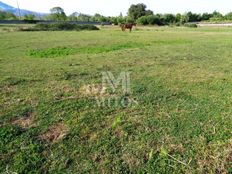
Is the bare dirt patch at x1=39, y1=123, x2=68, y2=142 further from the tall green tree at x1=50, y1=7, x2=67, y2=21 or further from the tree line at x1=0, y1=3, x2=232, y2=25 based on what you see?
the tall green tree at x1=50, y1=7, x2=67, y2=21

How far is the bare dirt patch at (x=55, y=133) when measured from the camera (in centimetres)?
322

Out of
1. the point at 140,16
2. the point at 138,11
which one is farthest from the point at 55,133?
the point at 138,11

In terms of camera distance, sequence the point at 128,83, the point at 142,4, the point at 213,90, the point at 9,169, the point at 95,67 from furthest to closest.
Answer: the point at 142,4, the point at 95,67, the point at 128,83, the point at 213,90, the point at 9,169

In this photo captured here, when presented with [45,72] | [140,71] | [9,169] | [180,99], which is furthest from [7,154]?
[140,71]

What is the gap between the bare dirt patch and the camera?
322cm

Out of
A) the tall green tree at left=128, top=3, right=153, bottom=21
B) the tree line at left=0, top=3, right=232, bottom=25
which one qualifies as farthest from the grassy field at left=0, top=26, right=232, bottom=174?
the tall green tree at left=128, top=3, right=153, bottom=21

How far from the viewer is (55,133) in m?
3.33

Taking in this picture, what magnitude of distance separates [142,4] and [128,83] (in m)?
82.4

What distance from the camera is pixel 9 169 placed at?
Result: 8.81 ft

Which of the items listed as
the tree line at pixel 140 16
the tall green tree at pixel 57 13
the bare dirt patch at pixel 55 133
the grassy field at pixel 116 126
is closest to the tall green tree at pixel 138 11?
the tree line at pixel 140 16

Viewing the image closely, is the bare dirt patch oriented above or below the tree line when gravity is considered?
above

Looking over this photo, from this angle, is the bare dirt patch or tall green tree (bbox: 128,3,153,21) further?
tall green tree (bbox: 128,3,153,21)

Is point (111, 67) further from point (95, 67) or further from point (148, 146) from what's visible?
point (148, 146)

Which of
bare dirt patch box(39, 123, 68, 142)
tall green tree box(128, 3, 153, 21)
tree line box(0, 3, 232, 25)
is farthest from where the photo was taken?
tall green tree box(128, 3, 153, 21)
